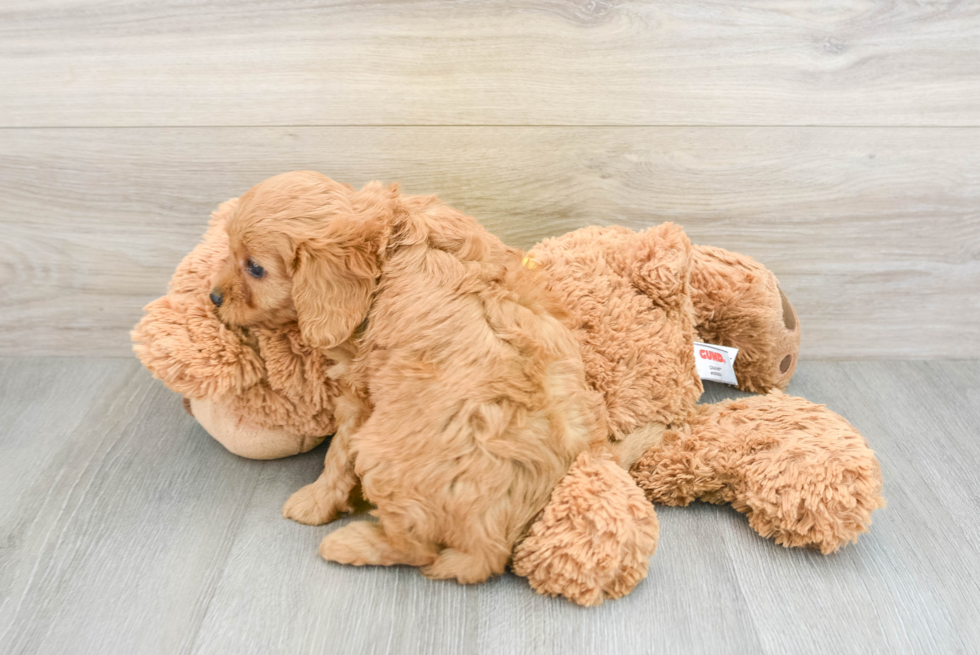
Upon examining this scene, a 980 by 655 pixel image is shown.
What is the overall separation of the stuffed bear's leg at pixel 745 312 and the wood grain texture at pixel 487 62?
274 millimetres

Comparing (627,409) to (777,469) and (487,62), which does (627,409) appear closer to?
(777,469)

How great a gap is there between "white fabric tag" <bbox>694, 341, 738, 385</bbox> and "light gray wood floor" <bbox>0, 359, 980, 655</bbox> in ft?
0.90

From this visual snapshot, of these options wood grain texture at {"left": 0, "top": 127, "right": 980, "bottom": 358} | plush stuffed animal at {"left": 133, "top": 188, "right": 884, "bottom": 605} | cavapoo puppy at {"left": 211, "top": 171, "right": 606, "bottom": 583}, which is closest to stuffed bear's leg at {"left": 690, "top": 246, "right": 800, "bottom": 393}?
plush stuffed animal at {"left": 133, "top": 188, "right": 884, "bottom": 605}

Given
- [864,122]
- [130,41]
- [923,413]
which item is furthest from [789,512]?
[130,41]

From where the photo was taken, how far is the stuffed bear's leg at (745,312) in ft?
4.12

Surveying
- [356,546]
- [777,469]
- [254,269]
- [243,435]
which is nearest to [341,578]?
[356,546]

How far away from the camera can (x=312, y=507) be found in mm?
1062

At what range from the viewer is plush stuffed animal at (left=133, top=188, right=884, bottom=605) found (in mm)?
922

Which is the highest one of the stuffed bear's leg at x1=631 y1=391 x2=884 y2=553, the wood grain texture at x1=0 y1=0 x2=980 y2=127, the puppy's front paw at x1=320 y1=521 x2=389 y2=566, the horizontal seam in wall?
the wood grain texture at x1=0 y1=0 x2=980 y2=127

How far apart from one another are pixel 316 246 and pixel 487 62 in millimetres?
561

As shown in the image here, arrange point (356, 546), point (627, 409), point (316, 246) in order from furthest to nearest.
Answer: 1. point (627, 409)
2. point (356, 546)
3. point (316, 246)

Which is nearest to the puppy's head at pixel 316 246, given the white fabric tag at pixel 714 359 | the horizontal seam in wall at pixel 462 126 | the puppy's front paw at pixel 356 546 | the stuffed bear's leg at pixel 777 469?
the puppy's front paw at pixel 356 546

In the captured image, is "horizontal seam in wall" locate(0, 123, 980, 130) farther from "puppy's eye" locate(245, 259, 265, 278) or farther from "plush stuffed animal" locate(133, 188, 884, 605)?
"puppy's eye" locate(245, 259, 265, 278)

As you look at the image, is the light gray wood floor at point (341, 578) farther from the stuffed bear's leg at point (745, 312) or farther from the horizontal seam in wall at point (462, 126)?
the horizontal seam in wall at point (462, 126)
